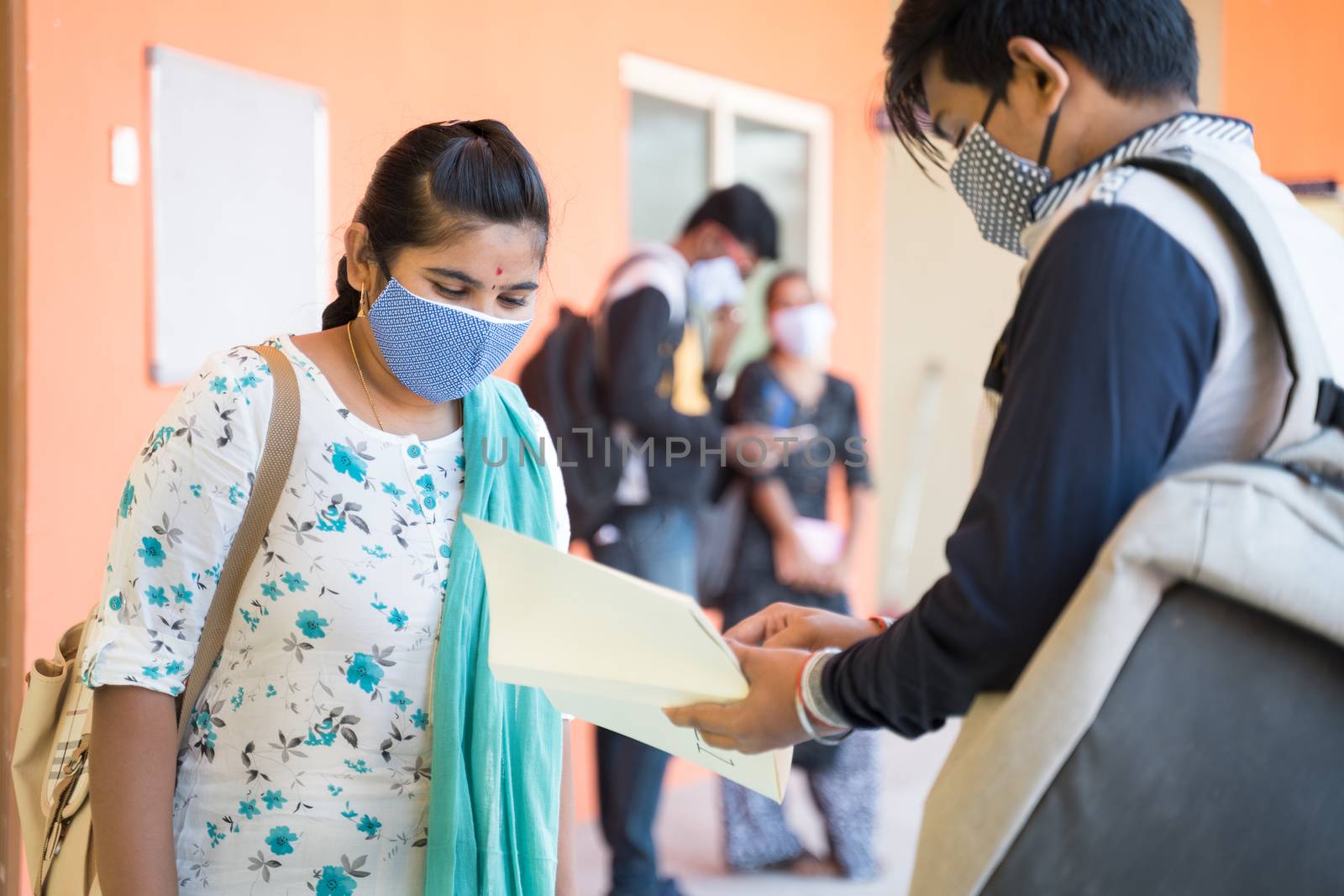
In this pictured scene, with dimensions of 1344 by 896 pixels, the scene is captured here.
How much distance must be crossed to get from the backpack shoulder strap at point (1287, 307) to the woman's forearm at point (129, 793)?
1004 mm

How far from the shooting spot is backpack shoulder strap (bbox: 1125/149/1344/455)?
0.88 metres

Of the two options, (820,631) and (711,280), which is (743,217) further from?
(820,631)

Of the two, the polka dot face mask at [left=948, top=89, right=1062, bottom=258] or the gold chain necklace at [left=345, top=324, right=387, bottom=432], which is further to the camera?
the gold chain necklace at [left=345, top=324, right=387, bottom=432]

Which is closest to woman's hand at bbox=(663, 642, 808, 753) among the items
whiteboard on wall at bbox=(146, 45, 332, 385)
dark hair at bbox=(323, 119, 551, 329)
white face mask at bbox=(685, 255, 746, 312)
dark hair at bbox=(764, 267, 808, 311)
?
dark hair at bbox=(323, 119, 551, 329)

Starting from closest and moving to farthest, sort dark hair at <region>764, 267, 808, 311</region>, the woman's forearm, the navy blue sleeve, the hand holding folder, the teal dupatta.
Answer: the navy blue sleeve → the hand holding folder → the woman's forearm → the teal dupatta → dark hair at <region>764, 267, 808, 311</region>

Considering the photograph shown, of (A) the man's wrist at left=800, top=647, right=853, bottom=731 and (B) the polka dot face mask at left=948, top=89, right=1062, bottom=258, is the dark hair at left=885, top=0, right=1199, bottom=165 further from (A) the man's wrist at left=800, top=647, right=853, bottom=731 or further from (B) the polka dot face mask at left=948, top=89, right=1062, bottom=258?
(A) the man's wrist at left=800, top=647, right=853, bottom=731

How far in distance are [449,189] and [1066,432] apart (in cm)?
75

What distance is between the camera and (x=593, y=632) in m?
1.01

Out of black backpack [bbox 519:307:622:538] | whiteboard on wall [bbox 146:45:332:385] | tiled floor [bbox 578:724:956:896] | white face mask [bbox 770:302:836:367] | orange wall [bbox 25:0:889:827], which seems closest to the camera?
orange wall [bbox 25:0:889:827]

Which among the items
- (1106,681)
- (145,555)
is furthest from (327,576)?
(1106,681)

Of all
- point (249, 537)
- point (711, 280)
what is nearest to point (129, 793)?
point (249, 537)

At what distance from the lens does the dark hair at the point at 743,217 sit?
3.41 metres

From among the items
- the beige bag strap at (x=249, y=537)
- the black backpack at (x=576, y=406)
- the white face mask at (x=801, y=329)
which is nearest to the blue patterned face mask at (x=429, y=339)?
the beige bag strap at (x=249, y=537)

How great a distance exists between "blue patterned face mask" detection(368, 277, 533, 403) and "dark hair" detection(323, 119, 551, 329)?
7 cm
